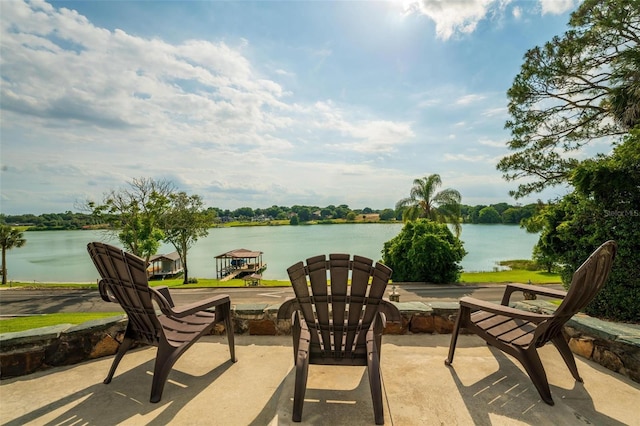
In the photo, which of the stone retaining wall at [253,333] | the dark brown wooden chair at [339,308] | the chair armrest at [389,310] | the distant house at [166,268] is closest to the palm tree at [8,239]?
the distant house at [166,268]

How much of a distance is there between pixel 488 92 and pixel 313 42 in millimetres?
5697

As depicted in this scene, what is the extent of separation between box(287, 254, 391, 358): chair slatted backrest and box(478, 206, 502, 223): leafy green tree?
217ft

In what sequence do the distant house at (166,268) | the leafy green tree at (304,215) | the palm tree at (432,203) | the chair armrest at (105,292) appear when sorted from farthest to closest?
the leafy green tree at (304,215) → the distant house at (166,268) → the palm tree at (432,203) → the chair armrest at (105,292)

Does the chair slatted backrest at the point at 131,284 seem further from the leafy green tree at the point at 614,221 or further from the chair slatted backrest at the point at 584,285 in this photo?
the leafy green tree at the point at 614,221

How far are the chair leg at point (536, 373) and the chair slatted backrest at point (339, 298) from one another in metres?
0.95

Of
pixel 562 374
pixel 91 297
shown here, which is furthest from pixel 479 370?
pixel 91 297

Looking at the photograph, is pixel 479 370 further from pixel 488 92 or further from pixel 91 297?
pixel 91 297

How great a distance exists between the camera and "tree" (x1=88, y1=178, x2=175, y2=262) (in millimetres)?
20078

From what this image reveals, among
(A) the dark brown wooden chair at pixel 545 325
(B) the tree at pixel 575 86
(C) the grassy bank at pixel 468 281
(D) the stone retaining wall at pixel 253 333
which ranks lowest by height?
(C) the grassy bank at pixel 468 281

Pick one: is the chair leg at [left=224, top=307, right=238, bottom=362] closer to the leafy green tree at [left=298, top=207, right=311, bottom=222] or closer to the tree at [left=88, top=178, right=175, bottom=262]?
the tree at [left=88, top=178, right=175, bottom=262]

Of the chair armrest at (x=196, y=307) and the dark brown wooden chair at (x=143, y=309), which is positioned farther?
the chair armrest at (x=196, y=307)

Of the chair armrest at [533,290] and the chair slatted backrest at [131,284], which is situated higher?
the chair slatted backrest at [131,284]

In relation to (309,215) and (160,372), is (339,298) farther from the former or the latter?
(309,215)

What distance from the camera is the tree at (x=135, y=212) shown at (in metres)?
20.1
